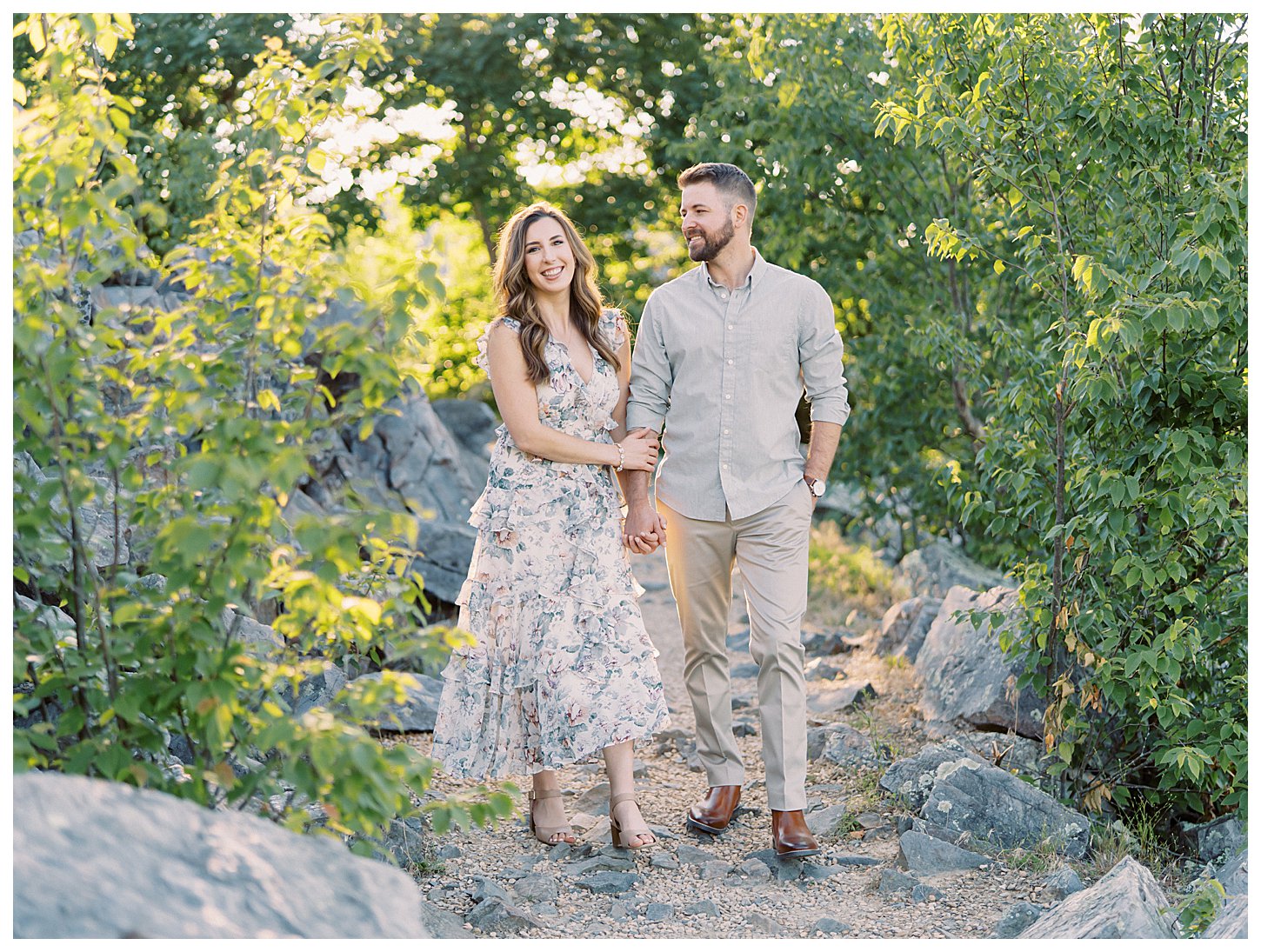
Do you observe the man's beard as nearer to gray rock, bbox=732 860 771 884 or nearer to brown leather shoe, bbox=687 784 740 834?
brown leather shoe, bbox=687 784 740 834

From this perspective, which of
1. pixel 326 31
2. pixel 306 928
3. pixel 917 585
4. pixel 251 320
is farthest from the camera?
pixel 917 585

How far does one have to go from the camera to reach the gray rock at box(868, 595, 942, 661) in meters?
6.28

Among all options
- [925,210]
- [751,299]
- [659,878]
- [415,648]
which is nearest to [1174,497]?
[751,299]

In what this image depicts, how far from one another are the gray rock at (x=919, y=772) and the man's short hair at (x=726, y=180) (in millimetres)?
2038

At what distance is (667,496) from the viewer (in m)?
3.98

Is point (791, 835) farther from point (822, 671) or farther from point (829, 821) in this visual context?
point (822, 671)

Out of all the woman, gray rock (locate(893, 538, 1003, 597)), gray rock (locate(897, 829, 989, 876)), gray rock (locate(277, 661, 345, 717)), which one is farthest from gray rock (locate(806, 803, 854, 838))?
gray rock (locate(893, 538, 1003, 597))

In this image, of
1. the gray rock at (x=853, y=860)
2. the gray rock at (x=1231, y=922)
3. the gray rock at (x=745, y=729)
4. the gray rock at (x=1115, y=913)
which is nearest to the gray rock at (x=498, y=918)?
the gray rock at (x=853, y=860)

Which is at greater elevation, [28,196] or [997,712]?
[28,196]

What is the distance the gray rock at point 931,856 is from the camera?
3.62 meters

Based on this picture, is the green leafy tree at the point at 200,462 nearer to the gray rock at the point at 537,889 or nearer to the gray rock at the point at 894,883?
the gray rock at the point at 537,889

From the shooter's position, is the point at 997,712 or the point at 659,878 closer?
the point at 659,878

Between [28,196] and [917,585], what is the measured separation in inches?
243

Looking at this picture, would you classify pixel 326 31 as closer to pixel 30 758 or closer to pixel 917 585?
pixel 30 758
